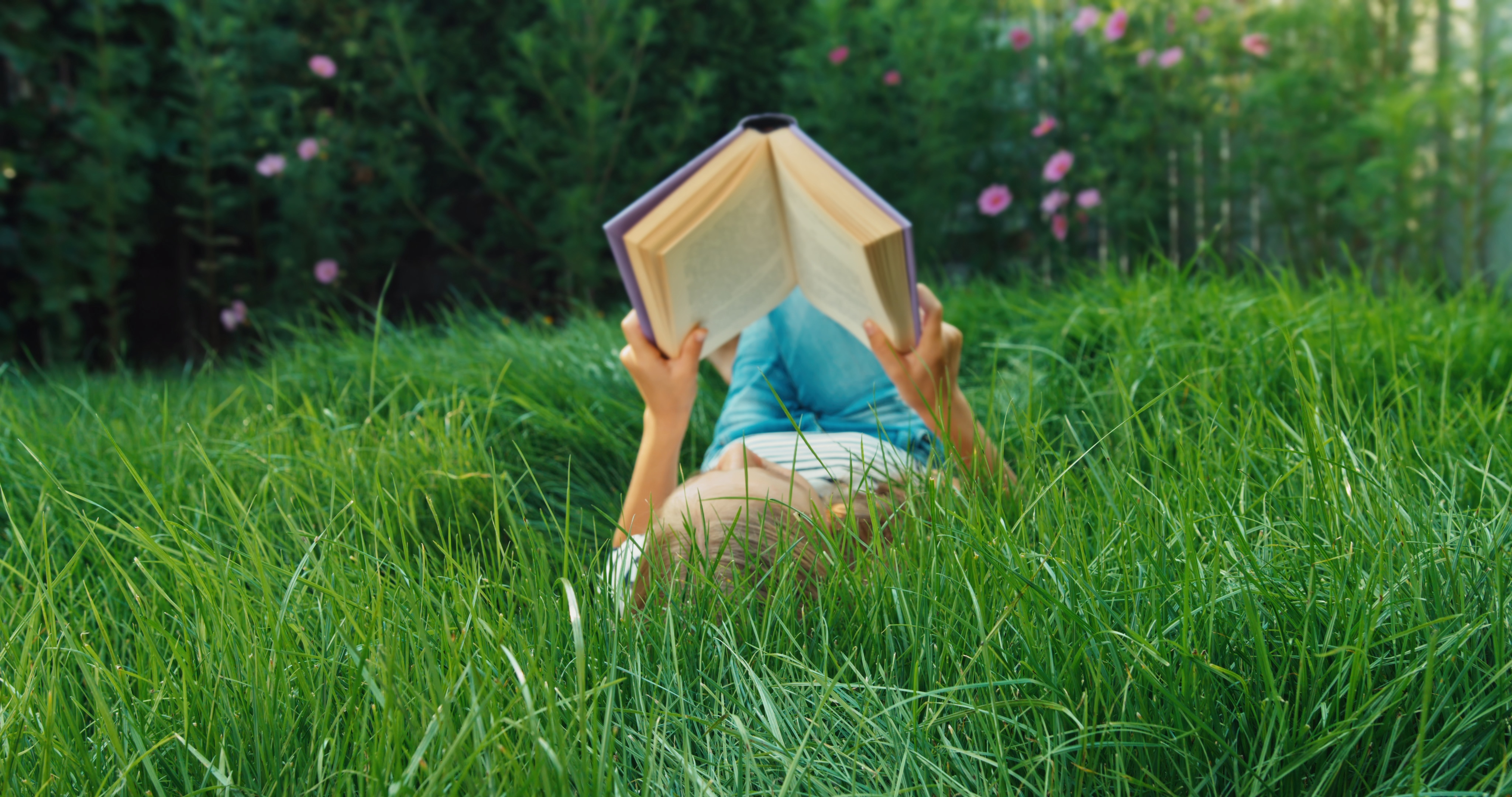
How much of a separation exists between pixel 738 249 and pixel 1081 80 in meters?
3.78

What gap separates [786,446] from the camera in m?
1.67

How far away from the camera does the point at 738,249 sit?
148cm

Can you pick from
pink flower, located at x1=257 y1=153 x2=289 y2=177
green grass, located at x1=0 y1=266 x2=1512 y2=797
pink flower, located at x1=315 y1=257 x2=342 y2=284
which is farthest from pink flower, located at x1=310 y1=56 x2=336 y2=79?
green grass, located at x1=0 y1=266 x2=1512 y2=797

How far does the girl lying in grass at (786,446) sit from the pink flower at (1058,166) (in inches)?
108

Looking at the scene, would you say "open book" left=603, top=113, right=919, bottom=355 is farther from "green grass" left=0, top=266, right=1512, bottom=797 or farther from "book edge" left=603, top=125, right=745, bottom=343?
"green grass" left=0, top=266, right=1512, bottom=797

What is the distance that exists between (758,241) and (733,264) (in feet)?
0.18

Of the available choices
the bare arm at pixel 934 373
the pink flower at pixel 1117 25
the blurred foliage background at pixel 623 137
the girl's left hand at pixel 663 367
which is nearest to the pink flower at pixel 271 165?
the blurred foliage background at pixel 623 137

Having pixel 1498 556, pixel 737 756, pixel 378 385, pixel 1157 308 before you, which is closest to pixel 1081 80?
pixel 1157 308

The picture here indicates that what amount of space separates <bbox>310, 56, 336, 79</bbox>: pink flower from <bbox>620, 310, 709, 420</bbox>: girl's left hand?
3313mm

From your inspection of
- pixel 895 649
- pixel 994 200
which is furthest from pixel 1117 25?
pixel 895 649

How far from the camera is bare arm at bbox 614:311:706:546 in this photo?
5.04 feet

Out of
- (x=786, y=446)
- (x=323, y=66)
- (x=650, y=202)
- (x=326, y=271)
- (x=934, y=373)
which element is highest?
(x=323, y=66)

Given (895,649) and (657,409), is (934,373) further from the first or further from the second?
(895,649)

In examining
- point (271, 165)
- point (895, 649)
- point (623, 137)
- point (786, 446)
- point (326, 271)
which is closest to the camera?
point (895, 649)
